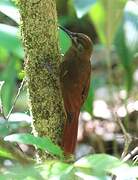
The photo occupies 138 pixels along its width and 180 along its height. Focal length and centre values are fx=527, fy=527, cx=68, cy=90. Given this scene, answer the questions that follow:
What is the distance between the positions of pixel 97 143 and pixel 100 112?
0.38 m

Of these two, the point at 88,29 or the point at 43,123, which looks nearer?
the point at 43,123

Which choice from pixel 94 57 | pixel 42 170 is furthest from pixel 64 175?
pixel 94 57

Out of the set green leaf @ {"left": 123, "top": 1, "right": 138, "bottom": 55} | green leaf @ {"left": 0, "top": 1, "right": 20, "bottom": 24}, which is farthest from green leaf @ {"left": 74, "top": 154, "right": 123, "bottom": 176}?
green leaf @ {"left": 0, "top": 1, "right": 20, "bottom": 24}

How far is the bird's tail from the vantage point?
185 cm

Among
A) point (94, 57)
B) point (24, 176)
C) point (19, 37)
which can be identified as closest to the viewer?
point (24, 176)

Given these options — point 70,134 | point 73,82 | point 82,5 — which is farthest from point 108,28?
point 73,82

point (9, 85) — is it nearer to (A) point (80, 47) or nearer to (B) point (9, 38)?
(A) point (80, 47)

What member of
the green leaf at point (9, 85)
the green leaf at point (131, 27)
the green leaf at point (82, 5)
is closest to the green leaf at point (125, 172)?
the green leaf at point (82, 5)

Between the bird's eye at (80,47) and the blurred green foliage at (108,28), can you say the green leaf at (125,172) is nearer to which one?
the blurred green foliage at (108,28)

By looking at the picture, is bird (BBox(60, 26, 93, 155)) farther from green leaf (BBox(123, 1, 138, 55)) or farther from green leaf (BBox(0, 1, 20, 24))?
green leaf (BBox(123, 1, 138, 55))

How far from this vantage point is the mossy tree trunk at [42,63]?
66.4 inches

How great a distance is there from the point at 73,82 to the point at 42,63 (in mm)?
546

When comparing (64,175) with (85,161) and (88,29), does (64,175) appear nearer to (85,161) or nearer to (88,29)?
(85,161)

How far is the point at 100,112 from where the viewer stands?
409 cm
